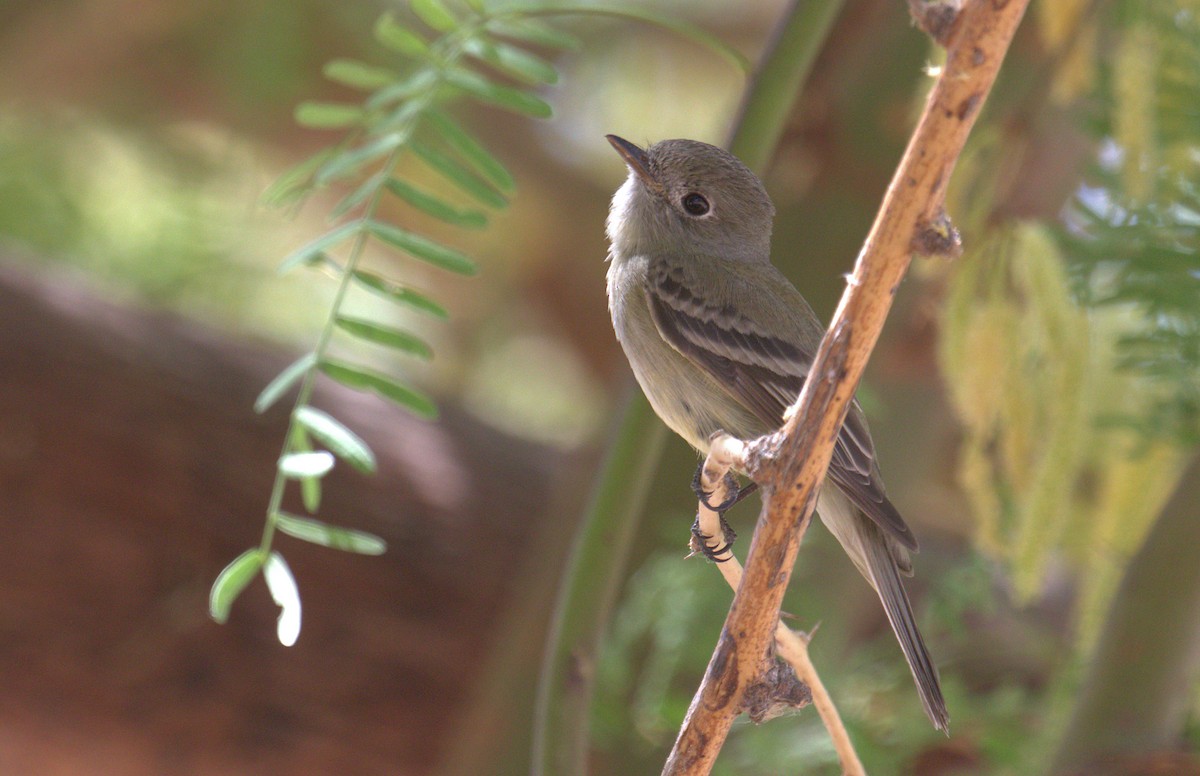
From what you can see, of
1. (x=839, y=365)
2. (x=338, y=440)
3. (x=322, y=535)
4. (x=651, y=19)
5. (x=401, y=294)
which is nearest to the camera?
(x=839, y=365)

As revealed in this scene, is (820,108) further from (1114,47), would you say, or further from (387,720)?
(387,720)

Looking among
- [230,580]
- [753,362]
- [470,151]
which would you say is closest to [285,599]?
[230,580]

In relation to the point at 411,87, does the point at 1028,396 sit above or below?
below

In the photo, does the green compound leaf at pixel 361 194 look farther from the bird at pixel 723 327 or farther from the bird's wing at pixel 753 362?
the bird's wing at pixel 753 362

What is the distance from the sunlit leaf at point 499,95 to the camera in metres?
2.23

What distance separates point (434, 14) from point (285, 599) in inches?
47.1

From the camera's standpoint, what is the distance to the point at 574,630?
6.56ft

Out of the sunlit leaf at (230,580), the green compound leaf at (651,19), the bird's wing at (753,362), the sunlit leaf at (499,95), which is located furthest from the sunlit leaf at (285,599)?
the green compound leaf at (651,19)

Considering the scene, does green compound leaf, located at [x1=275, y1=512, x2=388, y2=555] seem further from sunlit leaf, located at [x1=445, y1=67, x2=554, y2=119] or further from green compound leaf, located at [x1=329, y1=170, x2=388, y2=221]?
sunlit leaf, located at [x1=445, y1=67, x2=554, y2=119]

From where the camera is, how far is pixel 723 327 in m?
2.26

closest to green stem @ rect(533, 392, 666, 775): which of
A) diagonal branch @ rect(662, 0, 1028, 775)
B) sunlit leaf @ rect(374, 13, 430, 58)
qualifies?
diagonal branch @ rect(662, 0, 1028, 775)

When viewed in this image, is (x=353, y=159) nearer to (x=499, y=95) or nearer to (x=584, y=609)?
(x=499, y=95)

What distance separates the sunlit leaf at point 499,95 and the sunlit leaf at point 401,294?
409 millimetres

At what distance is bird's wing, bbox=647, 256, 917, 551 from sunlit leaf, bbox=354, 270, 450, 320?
1.47 feet
